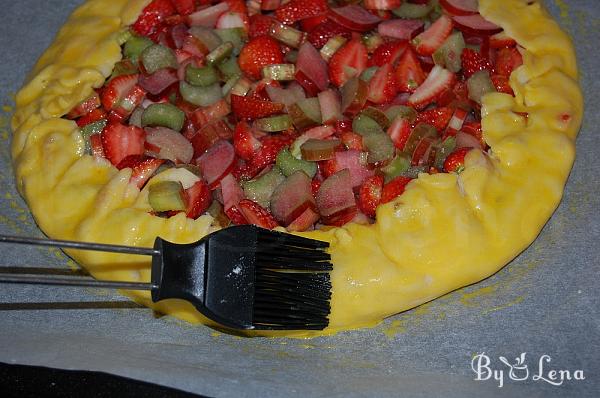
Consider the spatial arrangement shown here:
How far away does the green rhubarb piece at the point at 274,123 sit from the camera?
3281 millimetres

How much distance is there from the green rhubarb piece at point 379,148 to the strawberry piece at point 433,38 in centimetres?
51

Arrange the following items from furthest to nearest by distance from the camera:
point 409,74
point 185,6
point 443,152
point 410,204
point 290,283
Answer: point 185,6 < point 409,74 < point 443,152 < point 410,204 < point 290,283

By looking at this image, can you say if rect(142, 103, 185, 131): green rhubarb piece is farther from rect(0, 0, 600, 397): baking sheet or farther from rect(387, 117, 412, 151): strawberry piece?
rect(387, 117, 412, 151): strawberry piece

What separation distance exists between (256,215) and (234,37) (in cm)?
100

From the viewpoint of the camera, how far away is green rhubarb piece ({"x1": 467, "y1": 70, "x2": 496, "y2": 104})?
3281 mm

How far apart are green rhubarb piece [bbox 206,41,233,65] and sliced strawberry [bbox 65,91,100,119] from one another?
501mm

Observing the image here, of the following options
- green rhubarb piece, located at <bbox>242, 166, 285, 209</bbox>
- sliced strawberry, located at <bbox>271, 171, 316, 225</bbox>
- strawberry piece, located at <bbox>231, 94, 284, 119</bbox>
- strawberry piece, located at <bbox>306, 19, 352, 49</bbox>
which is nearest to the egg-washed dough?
sliced strawberry, located at <bbox>271, 171, 316, 225</bbox>

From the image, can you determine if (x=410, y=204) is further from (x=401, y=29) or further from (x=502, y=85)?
(x=401, y=29)

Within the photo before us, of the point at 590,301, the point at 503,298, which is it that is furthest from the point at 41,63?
the point at 590,301

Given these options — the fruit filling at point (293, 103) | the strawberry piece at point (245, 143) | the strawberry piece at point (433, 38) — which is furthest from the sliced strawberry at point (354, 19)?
the strawberry piece at point (245, 143)

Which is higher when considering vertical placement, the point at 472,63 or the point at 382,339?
the point at 472,63

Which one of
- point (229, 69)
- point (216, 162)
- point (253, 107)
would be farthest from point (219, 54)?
point (216, 162)

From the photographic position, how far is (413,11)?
11.9 feet

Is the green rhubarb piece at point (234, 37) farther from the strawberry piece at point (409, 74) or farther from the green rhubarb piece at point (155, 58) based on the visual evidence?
the strawberry piece at point (409, 74)
